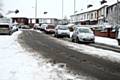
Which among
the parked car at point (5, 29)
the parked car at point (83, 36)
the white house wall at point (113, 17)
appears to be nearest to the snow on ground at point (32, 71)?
the parked car at point (83, 36)

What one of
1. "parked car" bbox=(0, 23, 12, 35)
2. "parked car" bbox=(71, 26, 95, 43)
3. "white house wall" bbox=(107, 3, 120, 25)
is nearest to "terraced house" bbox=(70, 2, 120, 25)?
"white house wall" bbox=(107, 3, 120, 25)

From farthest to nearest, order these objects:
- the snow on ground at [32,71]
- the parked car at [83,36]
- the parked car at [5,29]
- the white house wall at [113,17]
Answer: the white house wall at [113,17], the parked car at [5,29], the parked car at [83,36], the snow on ground at [32,71]

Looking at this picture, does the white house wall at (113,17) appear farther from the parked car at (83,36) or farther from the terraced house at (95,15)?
the parked car at (83,36)

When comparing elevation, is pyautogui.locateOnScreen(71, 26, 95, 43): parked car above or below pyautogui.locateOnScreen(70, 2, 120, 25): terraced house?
below

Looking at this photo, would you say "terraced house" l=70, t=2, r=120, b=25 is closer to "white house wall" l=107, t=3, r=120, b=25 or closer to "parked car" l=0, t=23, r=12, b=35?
"white house wall" l=107, t=3, r=120, b=25

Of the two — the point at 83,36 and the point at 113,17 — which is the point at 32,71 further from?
the point at 113,17

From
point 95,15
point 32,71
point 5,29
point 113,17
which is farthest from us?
point 95,15

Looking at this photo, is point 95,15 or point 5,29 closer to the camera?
point 5,29

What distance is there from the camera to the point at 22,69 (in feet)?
42.6

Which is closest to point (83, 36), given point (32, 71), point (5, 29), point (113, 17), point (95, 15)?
point (5, 29)

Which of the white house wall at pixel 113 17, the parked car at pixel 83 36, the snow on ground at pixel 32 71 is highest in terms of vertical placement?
the white house wall at pixel 113 17

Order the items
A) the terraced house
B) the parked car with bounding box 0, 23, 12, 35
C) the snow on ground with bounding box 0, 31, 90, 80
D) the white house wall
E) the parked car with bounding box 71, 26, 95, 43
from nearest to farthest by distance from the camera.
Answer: the snow on ground with bounding box 0, 31, 90, 80 < the parked car with bounding box 71, 26, 95, 43 < the parked car with bounding box 0, 23, 12, 35 < the white house wall < the terraced house

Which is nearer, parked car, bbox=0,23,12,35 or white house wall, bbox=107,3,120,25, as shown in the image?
parked car, bbox=0,23,12,35

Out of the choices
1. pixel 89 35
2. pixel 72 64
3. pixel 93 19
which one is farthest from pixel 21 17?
pixel 72 64
